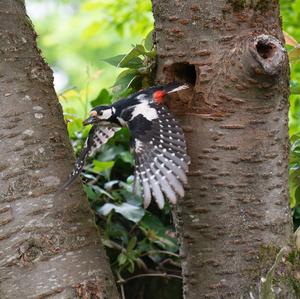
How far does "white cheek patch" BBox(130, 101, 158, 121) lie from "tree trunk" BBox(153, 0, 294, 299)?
0.14 m

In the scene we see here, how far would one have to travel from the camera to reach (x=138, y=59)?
2.36 metres

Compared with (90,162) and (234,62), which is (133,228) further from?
(234,62)

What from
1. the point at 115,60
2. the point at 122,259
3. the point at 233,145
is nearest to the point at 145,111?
the point at 115,60

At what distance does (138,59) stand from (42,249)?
0.77 m

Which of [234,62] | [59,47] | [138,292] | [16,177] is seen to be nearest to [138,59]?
[234,62]

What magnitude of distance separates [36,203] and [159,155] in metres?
0.44

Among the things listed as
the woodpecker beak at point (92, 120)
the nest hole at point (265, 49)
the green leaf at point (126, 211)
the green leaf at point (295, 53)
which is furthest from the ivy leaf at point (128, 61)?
the green leaf at point (126, 211)

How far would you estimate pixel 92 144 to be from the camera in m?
2.56

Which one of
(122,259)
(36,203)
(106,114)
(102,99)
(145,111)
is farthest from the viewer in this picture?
(102,99)

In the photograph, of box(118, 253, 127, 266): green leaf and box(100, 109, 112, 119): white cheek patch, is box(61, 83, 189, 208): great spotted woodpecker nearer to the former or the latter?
box(100, 109, 112, 119): white cheek patch

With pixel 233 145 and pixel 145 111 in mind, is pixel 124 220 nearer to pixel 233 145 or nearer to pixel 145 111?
pixel 145 111

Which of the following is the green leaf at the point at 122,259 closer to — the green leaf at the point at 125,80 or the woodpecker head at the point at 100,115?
the woodpecker head at the point at 100,115

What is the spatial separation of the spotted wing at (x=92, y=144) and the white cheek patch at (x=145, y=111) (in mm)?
228

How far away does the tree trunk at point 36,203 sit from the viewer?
2.02 meters
